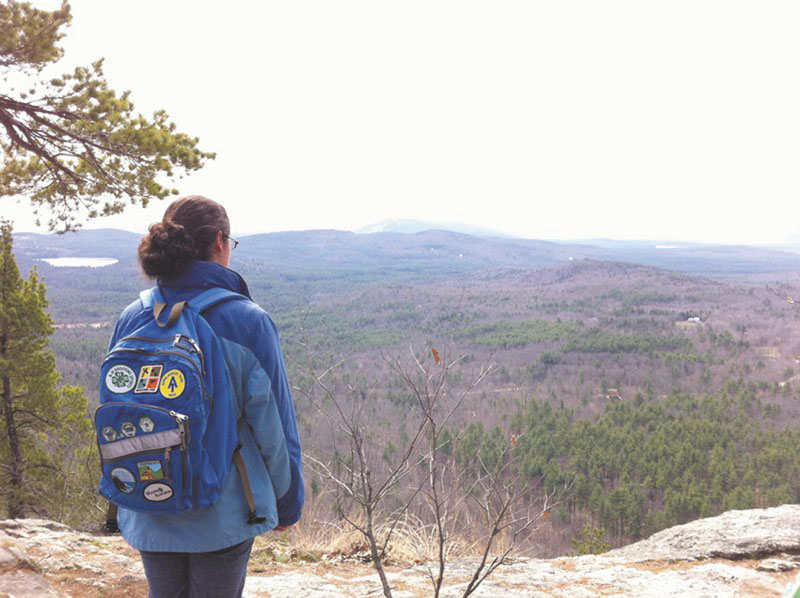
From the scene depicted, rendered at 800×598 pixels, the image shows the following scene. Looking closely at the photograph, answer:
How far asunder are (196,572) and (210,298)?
2.34 feet

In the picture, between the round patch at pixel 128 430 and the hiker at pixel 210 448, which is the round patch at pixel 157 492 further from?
the round patch at pixel 128 430

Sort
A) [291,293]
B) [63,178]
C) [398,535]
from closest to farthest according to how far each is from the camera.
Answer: [398,535] < [63,178] < [291,293]

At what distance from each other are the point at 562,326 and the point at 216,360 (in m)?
85.1

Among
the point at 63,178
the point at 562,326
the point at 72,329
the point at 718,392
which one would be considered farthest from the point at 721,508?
the point at 72,329

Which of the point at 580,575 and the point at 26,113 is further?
the point at 26,113

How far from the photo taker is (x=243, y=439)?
4.54 feet

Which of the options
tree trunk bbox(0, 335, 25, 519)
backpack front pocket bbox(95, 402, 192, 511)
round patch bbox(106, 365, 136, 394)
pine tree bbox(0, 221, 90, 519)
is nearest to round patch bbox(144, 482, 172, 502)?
backpack front pocket bbox(95, 402, 192, 511)

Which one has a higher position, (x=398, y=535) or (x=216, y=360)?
(x=216, y=360)

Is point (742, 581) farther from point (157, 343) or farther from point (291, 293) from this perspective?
point (291, 293)

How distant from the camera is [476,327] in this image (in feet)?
274

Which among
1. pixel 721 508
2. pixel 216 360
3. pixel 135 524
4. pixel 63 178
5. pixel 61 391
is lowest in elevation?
pixel 721 508

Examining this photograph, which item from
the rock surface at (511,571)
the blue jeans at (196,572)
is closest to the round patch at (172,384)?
the blue jeans at (196,572)

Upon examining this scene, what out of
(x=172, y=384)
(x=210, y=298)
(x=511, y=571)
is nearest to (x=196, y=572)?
(x=172, y=384)

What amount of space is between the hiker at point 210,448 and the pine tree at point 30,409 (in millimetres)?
6997
